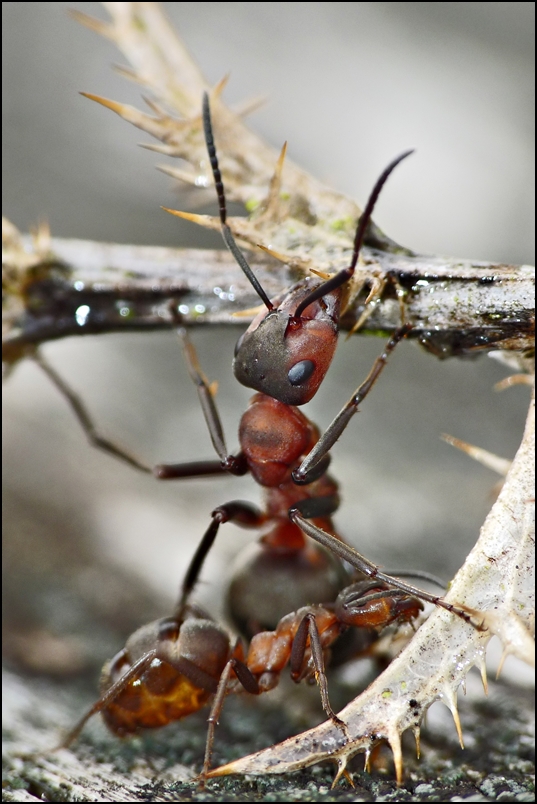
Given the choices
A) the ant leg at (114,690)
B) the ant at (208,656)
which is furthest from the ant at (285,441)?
the ant leg at (114,690)

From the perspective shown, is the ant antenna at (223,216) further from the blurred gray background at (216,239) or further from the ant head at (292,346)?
the blurred gray background at (216,239)

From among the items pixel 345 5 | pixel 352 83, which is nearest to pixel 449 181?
pixel 352 83

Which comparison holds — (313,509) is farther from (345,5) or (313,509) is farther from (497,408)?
(345,5)

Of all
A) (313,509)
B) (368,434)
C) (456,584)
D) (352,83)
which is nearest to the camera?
(456,584)

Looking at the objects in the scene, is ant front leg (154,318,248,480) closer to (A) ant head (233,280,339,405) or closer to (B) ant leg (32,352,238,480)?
(B) ant leg (32,352,238,480)

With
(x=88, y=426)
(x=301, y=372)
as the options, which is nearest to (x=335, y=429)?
(x=301, y=372)

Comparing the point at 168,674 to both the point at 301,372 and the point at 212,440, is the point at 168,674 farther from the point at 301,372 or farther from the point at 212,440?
the point at 301,372
